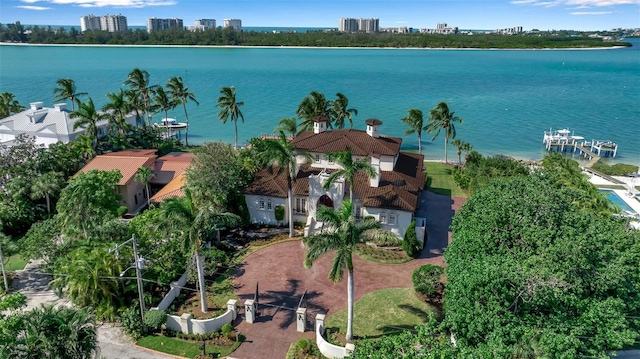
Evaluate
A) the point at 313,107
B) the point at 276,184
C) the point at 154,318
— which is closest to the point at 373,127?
the point at 276,184

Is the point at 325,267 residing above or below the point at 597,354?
below

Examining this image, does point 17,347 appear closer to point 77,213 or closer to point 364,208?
point 77,213

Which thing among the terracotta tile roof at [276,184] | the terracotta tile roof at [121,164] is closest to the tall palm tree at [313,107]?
the terracotta tile roof at [276,184]

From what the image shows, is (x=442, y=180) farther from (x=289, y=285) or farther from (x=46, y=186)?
(x=46, y=186)

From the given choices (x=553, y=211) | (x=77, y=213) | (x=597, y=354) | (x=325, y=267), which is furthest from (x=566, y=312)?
(x=77, y=213)

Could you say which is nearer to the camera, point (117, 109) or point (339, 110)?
point (117, 109)

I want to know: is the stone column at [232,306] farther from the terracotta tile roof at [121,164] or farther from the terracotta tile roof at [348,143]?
the terracotta tile roof at [121,164]

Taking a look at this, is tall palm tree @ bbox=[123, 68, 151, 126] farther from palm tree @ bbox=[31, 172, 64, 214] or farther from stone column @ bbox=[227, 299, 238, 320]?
stone column @ bbox=[227, 299, 238, 320]
